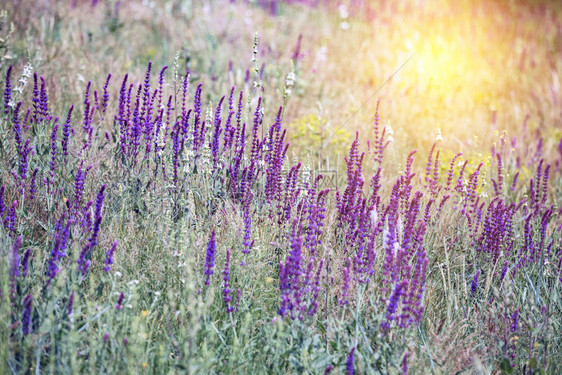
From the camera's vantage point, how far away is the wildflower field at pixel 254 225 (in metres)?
2.14

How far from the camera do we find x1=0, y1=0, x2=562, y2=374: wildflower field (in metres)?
2.14

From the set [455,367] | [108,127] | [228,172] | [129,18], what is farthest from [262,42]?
[455,367]

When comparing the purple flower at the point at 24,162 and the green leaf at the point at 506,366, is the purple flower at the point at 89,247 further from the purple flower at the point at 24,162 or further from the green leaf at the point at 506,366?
the green leaf at the point at 506,366

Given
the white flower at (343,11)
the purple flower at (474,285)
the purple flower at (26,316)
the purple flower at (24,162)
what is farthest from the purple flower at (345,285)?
the white flower at (343,11)

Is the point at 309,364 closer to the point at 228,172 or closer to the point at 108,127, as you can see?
the point at 228,172

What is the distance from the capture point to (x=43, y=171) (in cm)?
314

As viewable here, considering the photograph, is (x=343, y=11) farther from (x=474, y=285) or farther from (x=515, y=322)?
(x=515, y=322)

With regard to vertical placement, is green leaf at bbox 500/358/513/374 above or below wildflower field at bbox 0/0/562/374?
below

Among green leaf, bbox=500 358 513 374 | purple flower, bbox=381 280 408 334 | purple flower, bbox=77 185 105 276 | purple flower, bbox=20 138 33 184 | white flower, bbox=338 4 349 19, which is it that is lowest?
green leaf, bbox=500 358 513 374

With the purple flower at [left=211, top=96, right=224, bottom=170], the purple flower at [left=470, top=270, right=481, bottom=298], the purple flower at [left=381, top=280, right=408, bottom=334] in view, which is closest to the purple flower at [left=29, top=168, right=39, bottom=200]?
the purple flower at [left=211, top=96, right=224, bottom=170]

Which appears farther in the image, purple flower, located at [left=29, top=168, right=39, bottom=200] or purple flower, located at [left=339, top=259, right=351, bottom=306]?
purple flower, located at [left=29, top=168, right=39, bottom=200]

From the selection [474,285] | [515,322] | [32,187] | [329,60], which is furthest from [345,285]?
[329,60]

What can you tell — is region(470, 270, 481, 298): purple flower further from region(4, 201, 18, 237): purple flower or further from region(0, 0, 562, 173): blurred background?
region(4, 201, 18, 237): purple flower

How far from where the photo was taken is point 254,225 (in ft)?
10.1
